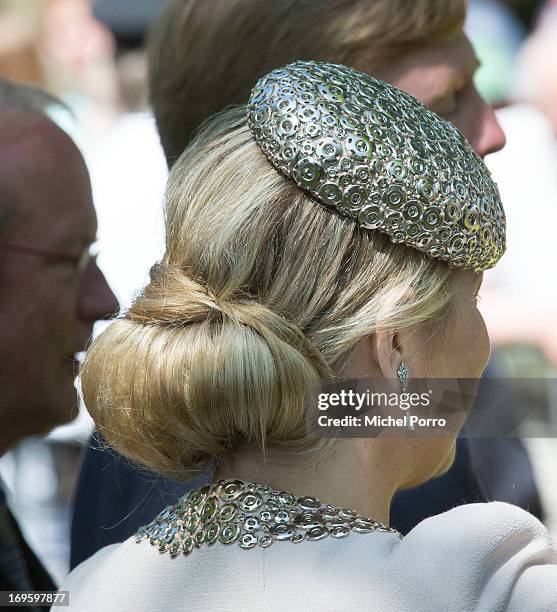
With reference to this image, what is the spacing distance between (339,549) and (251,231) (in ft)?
1.22

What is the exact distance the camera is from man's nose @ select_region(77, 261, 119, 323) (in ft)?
6.88

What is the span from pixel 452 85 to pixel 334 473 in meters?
1.01

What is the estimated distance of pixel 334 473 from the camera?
3.80ft

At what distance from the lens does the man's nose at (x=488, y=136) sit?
194cm

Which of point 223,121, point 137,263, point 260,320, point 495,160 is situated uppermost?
point 223,121

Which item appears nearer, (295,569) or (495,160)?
(295,569)

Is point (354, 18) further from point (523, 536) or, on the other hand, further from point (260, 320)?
point (523, 536)

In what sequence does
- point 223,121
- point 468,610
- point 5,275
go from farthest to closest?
1. point 5,275
2. point 223,121
3. point 468,610

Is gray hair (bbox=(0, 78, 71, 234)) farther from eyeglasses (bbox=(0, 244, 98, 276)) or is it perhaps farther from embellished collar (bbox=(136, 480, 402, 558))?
embellished collar (bbox=(136, 480, 402, 558))

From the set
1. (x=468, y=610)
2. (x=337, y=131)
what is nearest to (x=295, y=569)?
(x=468, y=610)

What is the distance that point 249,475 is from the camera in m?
1.16

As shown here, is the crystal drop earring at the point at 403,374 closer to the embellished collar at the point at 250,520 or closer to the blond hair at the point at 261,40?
the embellished collar at the point at 250,520

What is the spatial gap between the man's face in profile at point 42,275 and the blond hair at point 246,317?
834 mm

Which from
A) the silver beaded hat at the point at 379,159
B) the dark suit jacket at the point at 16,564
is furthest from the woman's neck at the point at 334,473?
the dark suit jacket at the point at 16,564
